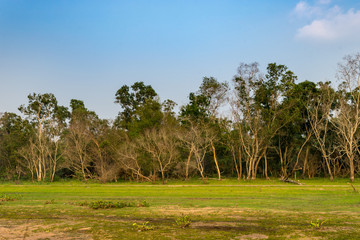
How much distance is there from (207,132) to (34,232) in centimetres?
3910

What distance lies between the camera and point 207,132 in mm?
50125

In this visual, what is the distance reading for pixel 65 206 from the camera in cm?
1948

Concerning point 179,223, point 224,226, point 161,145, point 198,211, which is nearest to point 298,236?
point 224,226

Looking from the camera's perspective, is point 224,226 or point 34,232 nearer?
point 34,232

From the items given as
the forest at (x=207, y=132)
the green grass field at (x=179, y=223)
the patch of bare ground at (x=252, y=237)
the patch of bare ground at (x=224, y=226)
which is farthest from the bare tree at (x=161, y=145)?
the patch of bare ground at (x=252, y=237)

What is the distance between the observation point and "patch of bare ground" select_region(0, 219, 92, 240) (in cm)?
1145

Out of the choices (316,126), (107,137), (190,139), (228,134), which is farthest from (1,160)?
(316,126)

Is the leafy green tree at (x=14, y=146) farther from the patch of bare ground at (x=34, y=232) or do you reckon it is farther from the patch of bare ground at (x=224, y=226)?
the patch of bare ground at (x=224, y=226)

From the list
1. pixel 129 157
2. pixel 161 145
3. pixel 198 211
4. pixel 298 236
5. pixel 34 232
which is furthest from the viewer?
pixel 129 157

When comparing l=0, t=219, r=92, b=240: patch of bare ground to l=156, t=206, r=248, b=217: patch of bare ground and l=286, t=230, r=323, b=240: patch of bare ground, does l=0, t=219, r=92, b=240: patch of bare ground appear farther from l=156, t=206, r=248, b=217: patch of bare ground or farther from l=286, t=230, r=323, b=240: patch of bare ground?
l=286, t=230, r=323, b=240: patch of bare ground

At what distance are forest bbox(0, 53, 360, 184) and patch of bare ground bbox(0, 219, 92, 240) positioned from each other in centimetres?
3266

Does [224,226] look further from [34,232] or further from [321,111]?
[321,111]

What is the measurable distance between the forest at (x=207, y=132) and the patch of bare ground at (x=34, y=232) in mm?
32657

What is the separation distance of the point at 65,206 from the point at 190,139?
31.8m
